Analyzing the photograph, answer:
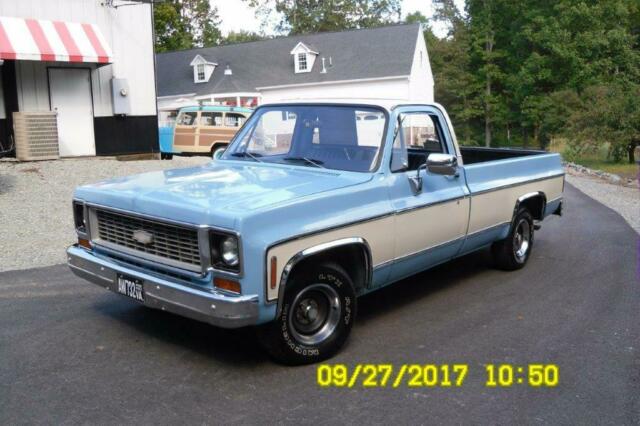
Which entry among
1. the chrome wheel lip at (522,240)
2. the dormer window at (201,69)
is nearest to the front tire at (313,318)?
the chrome wheel lip at (522,240)

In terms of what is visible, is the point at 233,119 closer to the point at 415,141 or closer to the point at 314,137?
the point at 415,141

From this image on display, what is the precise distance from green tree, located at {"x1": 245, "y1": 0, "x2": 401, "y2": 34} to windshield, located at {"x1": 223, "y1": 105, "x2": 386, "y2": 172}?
61.0 meters

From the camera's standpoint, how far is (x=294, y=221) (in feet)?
13.9

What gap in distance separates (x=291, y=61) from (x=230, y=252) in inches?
1527

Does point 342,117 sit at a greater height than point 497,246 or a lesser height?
greater

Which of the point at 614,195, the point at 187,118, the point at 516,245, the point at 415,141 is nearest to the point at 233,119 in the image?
the point at 187,118

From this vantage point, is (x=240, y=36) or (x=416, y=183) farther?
(x=240, y=36)

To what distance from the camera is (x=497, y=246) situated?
715 cm

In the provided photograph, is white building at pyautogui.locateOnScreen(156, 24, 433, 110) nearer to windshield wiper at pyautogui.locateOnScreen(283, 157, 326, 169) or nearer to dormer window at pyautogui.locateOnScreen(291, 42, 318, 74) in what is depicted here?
dormer window at pyautogui.locateOnScreen(291, 42, 318, 74)

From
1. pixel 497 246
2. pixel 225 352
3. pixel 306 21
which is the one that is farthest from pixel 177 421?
pixel 306 21

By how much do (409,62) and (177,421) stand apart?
35.2m

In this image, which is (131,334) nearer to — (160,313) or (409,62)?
(160,313)

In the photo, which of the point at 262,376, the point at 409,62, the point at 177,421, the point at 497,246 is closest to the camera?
the point at 177,421
